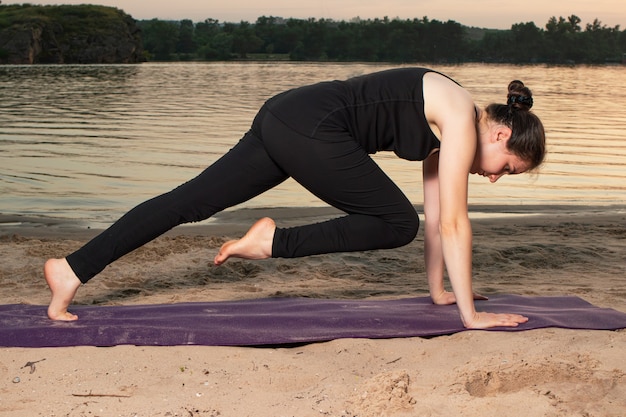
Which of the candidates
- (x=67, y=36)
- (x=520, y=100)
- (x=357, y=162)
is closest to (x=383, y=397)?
(x=357, y=162)

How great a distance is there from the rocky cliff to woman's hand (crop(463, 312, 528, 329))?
65.8 m

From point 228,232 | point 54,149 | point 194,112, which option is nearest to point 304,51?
point 194,112

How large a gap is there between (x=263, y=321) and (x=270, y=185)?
71 centimetres

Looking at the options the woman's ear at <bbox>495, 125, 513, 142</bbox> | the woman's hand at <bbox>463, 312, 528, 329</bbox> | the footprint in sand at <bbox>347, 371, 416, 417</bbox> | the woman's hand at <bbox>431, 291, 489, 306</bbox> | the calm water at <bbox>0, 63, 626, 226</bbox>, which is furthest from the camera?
the calm water at <bbox>0, 63, 626, 226</bbox>

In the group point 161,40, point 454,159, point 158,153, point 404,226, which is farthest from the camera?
point 161,40

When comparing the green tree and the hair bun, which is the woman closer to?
the hair bun

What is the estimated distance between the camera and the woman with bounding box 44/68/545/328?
11.2 feet

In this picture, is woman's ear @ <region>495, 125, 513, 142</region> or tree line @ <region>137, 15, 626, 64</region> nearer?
woman's ear @ <region>495, 125, 513, 142</region>

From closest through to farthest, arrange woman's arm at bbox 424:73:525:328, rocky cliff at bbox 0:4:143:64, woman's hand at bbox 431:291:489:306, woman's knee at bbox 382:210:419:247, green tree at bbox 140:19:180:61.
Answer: woman's arm at bbox 424:73:525:328, woman's knee at bbox 382:210:419:247, woman's hand at bbox 431:291:489:306, rocky cliff at bbox 0:4:143:64, green tree at bbox 140:19:180:61

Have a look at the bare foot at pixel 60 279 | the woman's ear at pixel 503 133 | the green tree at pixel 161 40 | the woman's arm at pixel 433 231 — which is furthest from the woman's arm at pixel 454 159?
the green tree at pixel 161 40

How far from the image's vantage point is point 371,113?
135 inches

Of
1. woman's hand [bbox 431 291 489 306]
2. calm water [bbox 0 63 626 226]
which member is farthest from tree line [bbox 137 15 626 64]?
woman's hand [bbox 431 291 489 306]

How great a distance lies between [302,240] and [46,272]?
3.87 feet

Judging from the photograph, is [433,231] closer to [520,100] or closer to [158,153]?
[520,100]
